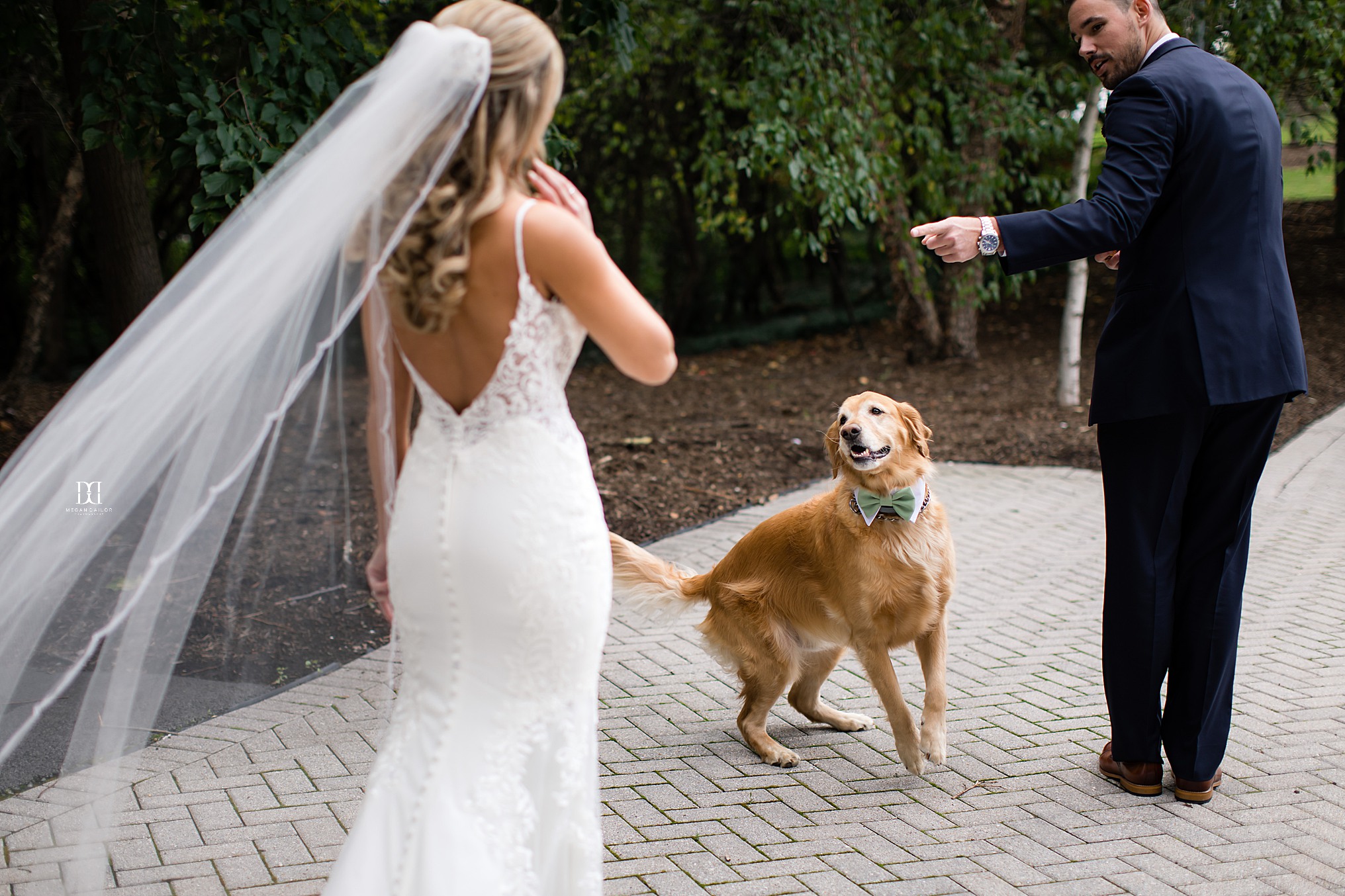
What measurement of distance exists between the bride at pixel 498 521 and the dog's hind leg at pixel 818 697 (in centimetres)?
191

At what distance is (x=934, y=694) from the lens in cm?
378

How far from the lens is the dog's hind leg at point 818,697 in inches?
165

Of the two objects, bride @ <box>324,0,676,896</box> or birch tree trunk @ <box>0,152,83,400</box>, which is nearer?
bride @ <box>324,0,676,896</box>

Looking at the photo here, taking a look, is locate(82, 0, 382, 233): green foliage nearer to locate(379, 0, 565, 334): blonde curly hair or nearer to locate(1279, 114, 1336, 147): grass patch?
locate(379, 0, 565, 334): blonde curly hair

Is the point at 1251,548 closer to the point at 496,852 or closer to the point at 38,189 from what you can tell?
the point at 496,852

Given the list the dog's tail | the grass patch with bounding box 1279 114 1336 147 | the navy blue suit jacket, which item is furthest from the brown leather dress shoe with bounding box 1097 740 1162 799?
the grass patch with bounding box 1279 114 1336 147

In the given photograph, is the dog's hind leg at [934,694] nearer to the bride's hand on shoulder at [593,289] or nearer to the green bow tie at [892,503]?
the green bow tie at [892,503]

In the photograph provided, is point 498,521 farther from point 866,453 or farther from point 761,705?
point 761,705

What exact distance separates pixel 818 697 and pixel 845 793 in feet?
2.04

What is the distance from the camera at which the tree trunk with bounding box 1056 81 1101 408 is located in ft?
32.6

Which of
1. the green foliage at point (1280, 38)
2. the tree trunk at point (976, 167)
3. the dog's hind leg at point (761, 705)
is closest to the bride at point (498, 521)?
the dog's hind leg at point (761, 705)

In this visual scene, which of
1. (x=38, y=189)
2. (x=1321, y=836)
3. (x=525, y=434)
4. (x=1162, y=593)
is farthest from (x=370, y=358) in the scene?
(x=38, y=189)

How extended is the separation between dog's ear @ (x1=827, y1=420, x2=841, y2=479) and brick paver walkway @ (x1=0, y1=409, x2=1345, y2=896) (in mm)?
1144

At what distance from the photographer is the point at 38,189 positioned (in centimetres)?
1459
